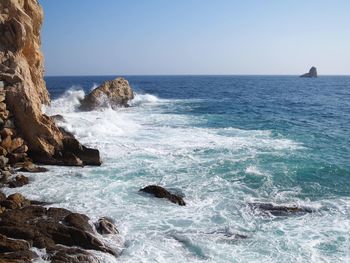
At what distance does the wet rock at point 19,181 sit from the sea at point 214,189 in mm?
389

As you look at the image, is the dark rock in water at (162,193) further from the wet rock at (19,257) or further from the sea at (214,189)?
the wet rock at (19,257)

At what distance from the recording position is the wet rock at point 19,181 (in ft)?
53.4

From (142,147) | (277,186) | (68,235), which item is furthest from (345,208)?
(142,147)

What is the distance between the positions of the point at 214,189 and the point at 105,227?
19.2 feet

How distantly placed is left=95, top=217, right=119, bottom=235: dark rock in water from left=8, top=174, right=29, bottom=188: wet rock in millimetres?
4980

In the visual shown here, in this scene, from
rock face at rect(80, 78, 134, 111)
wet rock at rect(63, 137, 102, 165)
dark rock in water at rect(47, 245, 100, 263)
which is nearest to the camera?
dark rock in water at rect(47, 245, 100, 263)

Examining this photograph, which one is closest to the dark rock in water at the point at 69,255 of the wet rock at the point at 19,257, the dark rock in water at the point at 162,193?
the wet rock at the point at 19,257

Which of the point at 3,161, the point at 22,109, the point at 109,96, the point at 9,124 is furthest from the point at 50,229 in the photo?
the point at 109,96

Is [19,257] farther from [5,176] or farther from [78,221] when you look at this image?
[5,176]

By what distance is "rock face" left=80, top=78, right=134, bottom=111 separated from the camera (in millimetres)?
41562

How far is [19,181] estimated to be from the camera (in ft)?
54.3

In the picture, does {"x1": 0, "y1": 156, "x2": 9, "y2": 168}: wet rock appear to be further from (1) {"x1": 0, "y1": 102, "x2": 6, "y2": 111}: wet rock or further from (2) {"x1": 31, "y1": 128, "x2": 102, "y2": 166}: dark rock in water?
(1) {"x1": 0, "y1": 102, "x2": 6, "y2": 111}: wet rock

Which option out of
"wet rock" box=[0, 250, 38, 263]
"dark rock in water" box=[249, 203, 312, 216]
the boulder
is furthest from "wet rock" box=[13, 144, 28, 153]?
"dark rock in water" box=[249, 203, 312, 216]

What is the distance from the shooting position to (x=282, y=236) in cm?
1299
